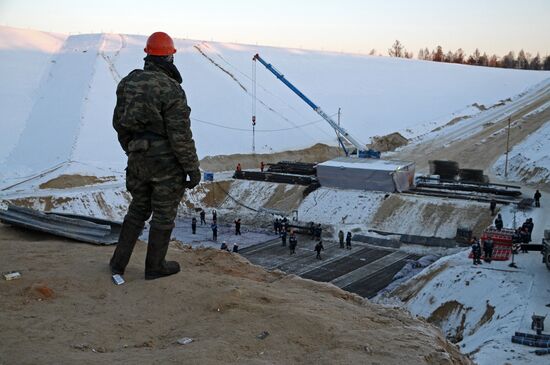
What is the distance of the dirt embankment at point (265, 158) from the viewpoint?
38.7 m

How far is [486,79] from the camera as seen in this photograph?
62.4 meters

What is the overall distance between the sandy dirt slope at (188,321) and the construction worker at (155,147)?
1.24 ft

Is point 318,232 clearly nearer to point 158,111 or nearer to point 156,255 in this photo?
point 156,255

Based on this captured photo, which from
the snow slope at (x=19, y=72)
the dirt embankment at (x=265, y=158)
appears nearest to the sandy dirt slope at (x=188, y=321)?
the snow slope at (x=19, y=72)

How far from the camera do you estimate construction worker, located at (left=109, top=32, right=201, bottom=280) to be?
5.30 meters

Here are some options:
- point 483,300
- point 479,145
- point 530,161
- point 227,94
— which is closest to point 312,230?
point 483,300

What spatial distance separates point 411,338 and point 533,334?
29.3ft

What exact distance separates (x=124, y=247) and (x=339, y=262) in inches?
721

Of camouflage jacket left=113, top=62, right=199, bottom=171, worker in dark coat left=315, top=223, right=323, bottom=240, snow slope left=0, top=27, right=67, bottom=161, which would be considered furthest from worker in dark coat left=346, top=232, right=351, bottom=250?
camouflage jacket left=113, top=62, right=199, bottom=171

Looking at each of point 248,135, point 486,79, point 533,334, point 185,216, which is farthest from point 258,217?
point 486,79

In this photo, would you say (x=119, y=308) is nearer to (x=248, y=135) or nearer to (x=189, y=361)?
(x=189, y=361)

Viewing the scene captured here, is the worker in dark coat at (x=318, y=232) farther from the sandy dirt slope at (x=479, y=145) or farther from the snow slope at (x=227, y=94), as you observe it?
the sandy dirt slope at (x=479, y=145)

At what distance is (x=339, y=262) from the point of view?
76.4 feet

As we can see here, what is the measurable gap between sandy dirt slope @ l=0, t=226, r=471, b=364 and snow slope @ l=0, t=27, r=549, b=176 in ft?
93.8
